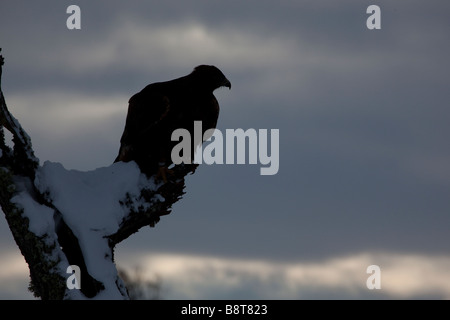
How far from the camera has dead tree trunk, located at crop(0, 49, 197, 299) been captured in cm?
939

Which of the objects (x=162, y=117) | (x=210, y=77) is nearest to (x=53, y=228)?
(x=162, y=117)

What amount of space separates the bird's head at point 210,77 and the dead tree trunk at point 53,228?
2069 millimetres

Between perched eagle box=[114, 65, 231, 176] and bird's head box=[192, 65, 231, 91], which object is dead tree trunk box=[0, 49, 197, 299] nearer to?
perched eagle box=[114, 65, 231, 176]

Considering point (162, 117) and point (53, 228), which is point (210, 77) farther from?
point (53, 228)

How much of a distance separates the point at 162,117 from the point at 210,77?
1180 mm

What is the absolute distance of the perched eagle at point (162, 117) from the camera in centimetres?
1088

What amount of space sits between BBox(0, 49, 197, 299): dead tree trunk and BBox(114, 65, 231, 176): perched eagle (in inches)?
29.5

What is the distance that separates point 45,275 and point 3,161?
1542mm

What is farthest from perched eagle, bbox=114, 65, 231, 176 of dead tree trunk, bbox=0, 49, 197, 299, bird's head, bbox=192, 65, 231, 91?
dead tree trunk, bbox=0, 49, 197, 299

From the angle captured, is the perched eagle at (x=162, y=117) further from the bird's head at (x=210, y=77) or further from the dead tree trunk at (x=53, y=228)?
the dead tree trunk at (x=53, y=228)

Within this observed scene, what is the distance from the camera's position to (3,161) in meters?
9.71

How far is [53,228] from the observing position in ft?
31.3
